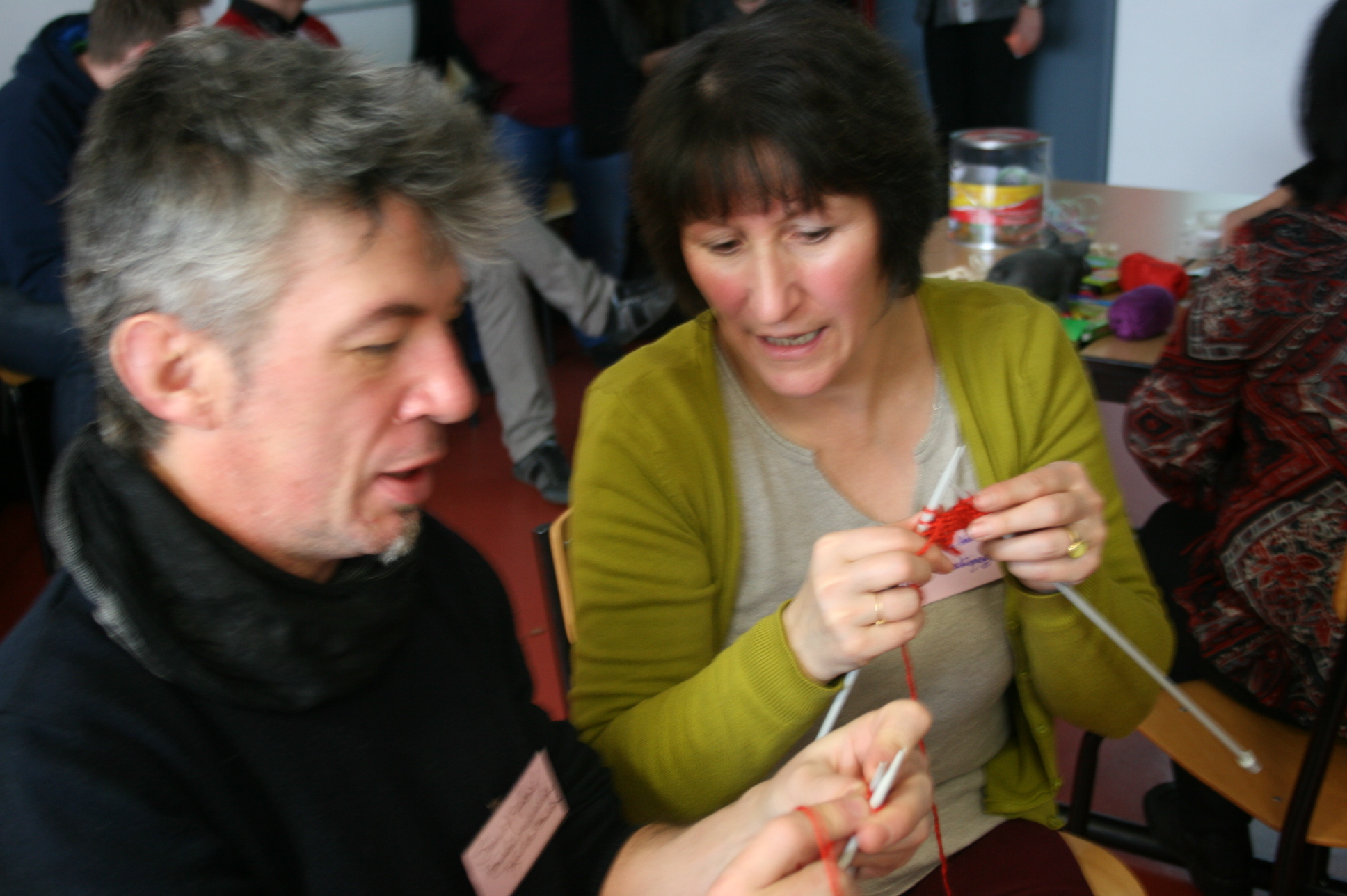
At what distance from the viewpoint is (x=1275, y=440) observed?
165cm

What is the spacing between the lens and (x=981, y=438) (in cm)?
137

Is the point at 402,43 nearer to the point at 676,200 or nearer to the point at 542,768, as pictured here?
the point at 676,200

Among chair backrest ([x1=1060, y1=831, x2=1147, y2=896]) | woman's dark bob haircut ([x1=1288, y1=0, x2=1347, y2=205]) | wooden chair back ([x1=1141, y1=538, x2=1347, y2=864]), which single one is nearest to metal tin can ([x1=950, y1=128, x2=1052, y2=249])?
woman's dark bob haircut ([x1=1288, y1=0, x2=1347, y2=205])

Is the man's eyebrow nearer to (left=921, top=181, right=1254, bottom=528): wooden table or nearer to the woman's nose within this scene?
the woman's nose

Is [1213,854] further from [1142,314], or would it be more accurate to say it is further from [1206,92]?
[1206,92]

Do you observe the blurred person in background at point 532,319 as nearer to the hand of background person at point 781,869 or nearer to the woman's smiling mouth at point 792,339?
the woman's smiling mouth at point 792,339

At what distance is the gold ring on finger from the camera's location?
1162mm

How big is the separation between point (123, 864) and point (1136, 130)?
214 inches

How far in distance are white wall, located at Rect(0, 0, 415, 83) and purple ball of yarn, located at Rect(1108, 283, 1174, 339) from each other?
3.14 metres

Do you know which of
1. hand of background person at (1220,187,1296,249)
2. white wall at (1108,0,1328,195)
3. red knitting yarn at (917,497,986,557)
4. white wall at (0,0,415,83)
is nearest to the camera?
red knitting yarn at (917,497,986,557)

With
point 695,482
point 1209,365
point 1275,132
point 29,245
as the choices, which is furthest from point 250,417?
point 1275,132

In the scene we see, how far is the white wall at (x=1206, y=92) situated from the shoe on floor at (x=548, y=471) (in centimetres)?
323

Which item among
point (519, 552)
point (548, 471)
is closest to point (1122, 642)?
point (519, 552)

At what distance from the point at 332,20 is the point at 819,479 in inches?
168
